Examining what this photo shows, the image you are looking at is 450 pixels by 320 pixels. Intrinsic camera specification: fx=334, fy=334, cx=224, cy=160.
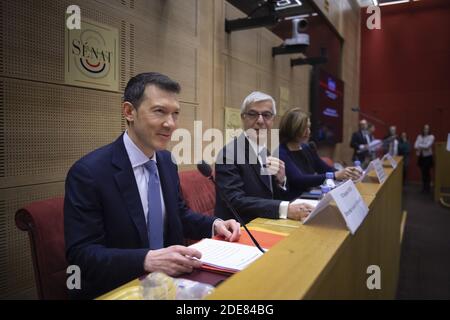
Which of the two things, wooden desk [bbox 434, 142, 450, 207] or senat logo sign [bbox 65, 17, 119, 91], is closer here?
senat logo sign [bbox 65, 17, 119, 91]

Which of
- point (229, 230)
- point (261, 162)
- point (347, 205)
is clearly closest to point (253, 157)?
point (261, 162)

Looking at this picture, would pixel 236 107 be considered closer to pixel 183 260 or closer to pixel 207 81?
pixel 207 81

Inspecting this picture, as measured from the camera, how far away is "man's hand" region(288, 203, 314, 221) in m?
1.59

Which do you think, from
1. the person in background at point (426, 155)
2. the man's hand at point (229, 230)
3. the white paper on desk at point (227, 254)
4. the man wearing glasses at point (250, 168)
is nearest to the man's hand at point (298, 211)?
the man wearing glasses at point (250, 168)

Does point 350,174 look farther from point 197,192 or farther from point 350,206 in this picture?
point 350,206

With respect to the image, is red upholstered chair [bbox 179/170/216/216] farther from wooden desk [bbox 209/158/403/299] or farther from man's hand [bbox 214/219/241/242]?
wooden desk [bbox 209/158/403/299]

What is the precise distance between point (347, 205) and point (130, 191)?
0.78 metres

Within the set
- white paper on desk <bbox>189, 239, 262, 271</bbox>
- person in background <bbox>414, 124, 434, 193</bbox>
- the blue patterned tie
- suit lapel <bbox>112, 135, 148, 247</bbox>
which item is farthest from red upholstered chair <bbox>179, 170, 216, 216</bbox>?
person in background <bbox>414, 124, 434, 193</bbox>

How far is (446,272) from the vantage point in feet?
10.7

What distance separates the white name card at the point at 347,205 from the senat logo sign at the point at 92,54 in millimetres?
1578

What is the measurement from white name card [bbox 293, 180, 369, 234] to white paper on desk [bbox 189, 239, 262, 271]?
0.22 meters

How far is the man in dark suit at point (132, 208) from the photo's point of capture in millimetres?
1034
